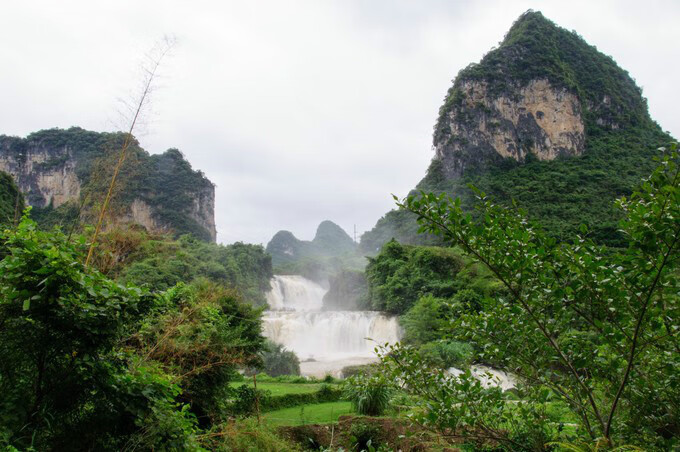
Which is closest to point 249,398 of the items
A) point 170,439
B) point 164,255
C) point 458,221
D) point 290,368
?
point 170,439

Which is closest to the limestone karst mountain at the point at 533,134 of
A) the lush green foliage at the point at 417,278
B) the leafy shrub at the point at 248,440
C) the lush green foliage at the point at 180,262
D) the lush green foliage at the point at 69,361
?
the lush green foliage at the point at 417,278

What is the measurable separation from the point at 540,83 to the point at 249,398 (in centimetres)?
5249

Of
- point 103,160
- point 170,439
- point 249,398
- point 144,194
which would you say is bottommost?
point 249,398

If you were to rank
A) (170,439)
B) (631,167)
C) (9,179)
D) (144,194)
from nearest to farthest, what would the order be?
(170,439), (9,179), (631,167), (144,194)

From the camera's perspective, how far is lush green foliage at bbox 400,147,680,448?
1.60 metres

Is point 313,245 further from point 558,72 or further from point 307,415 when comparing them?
point 307,415

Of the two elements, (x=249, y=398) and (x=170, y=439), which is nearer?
(x=170, y=439)

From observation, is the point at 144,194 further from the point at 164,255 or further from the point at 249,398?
the point at 249,398

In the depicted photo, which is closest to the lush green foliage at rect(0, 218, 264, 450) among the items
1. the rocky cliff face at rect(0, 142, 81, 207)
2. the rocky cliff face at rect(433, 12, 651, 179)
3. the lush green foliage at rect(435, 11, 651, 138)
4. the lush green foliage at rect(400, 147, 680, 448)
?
the lush green foliage at rect(400, 147, 680, 448)

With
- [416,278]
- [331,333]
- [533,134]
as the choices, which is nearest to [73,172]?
[331,333]

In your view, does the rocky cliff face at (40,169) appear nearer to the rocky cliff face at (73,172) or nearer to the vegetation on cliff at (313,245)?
the rocky cliff face at (73,172)

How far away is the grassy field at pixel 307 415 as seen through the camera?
720 centimetres

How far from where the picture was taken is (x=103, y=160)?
27.1 ft

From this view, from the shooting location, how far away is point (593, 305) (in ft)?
6.05
